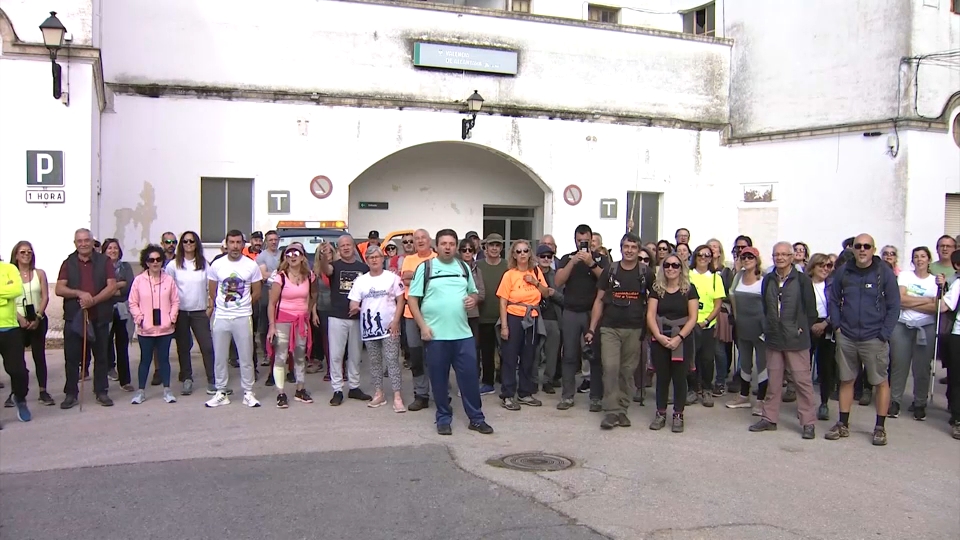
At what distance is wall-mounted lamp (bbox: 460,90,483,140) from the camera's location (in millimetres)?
17484

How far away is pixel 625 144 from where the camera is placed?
1978cm

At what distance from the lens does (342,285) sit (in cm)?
898

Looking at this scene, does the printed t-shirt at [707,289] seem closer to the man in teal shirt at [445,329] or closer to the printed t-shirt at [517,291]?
the printed t-shirt at [517,291]

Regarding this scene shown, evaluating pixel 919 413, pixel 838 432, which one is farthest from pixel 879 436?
pixel 919 413

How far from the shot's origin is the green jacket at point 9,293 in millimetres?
8000

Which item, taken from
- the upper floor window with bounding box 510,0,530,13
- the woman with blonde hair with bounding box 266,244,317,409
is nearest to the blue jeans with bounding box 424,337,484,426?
the woman with blonde hair with bounding box 266,244,317,409

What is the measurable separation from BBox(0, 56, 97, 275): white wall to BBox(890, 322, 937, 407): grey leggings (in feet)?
37.6

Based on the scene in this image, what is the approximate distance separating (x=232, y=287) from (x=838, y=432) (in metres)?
6.40

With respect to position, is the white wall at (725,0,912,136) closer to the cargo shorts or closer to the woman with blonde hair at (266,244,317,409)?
the cargo shorts

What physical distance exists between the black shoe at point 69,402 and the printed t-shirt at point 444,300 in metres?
3.91

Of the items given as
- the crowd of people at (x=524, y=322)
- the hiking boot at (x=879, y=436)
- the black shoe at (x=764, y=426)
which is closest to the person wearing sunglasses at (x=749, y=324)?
the crowd of people at (x=524, y=322)

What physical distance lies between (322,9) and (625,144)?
7766 mm

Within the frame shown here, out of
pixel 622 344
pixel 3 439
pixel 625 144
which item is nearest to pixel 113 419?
pixel 3 439

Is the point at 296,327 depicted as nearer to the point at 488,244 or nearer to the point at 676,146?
the point at 488,244
